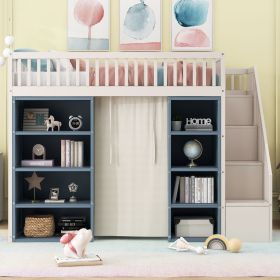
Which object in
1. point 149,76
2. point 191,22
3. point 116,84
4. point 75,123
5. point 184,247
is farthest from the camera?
point 191,22

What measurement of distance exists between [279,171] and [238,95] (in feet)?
3.28

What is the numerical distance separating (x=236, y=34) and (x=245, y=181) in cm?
168

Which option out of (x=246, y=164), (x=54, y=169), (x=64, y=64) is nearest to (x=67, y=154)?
(x=54, y=169)

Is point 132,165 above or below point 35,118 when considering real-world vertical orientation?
below

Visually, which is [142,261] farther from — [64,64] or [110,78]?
[64,64]

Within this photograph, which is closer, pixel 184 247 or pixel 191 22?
pixel 184 247

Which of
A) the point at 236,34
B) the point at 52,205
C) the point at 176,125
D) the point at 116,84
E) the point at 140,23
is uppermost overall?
the point at 140,23

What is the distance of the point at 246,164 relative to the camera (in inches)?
227

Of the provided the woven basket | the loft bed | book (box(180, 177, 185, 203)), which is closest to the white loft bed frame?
the loft bed

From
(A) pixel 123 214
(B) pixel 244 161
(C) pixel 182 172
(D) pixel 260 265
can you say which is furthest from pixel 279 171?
(D) pixel 260 265

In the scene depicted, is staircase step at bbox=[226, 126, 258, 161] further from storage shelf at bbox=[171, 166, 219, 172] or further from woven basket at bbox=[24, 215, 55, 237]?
woven basket at bbox=[24, 215, 55, 237]

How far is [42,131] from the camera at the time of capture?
18.2ft

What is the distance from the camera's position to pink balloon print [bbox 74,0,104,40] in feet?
21.7

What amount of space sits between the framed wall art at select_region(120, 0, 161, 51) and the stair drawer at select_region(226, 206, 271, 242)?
2.02m
